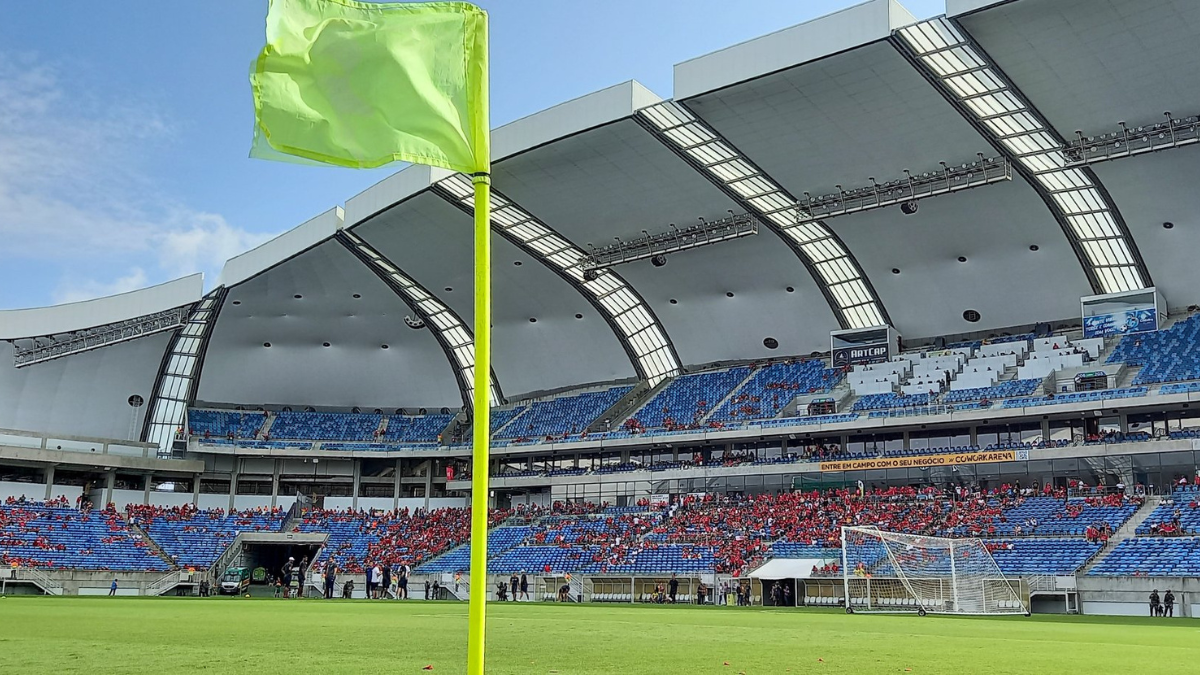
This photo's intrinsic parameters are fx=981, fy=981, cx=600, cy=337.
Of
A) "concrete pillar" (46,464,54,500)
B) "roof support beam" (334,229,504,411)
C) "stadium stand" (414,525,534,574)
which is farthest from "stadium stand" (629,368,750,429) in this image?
"concrete pillar" (46,464,54,500)

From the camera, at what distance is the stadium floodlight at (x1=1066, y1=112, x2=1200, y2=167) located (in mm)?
36281

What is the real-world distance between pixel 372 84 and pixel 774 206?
141 ft

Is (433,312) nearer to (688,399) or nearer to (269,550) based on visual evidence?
(688,399)

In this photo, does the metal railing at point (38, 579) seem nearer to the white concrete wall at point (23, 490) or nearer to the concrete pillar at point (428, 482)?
the white concrete wall at point (23, 490)

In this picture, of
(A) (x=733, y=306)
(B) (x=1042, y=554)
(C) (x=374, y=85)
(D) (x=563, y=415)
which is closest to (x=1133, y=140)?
(B) (x=1042, y=554)

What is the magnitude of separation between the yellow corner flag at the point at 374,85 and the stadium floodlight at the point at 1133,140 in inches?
1478

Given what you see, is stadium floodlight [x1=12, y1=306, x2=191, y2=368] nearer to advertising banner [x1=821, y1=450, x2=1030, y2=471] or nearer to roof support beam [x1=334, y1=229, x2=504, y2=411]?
roof support beam [x1=334, y1=229, x2=504, y2=411]

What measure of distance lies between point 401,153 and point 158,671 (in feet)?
18.4

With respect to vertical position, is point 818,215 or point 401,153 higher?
point 818,215

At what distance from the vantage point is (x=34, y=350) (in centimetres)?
5722

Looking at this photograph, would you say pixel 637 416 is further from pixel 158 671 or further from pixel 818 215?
pixel 158 671

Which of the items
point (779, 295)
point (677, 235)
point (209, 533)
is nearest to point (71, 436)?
point (209, 533)

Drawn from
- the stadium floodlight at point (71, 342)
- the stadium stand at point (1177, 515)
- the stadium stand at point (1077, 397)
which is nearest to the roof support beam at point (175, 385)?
the stadium floodlight at point (71, 342)

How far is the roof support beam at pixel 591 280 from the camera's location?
4803 cm
